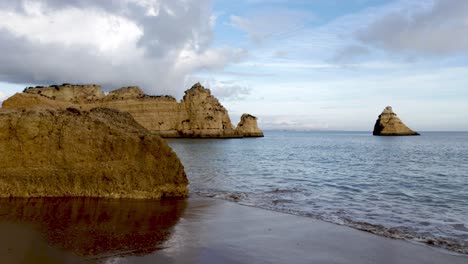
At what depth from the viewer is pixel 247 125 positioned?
445ft

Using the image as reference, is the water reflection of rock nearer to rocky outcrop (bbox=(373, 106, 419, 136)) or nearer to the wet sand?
the wet sand

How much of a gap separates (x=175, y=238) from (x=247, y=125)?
127m

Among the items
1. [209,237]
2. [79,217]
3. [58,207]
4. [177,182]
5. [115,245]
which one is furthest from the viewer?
[177,182]

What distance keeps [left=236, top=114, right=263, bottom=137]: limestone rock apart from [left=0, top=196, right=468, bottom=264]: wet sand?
4694 inches

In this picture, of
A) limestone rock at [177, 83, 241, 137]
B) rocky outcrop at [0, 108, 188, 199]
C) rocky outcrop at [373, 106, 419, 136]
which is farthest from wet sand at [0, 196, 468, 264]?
rocky outcrop at [373, 106, 419, 136]

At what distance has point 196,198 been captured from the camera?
1515cm

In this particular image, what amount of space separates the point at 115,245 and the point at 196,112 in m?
109

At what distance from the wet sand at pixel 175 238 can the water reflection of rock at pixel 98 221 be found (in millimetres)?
20

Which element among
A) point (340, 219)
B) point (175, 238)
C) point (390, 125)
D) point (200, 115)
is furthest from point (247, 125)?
point (175, 238)

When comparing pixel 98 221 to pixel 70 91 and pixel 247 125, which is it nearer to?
pixel 70 91

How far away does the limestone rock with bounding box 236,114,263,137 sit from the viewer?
133375 millimetres

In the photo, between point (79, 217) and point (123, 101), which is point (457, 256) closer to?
point (79, 217)

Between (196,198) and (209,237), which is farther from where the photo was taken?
(196,198)

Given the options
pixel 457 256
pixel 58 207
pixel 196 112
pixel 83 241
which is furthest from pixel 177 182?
pixel 196 112
